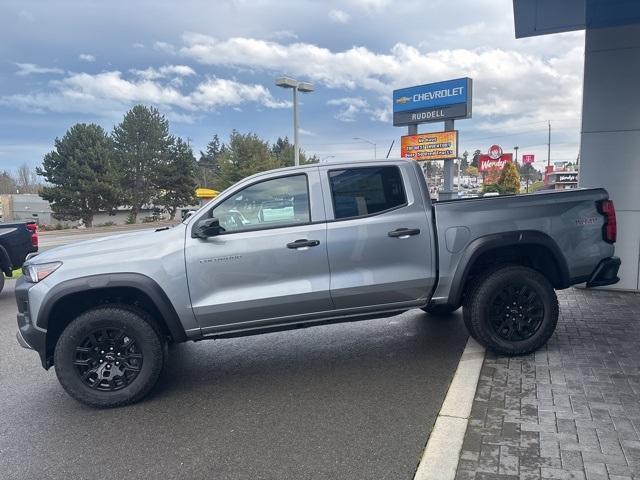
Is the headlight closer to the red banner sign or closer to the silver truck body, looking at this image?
the silver truck body

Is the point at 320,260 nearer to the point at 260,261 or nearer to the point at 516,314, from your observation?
the point at 260,261

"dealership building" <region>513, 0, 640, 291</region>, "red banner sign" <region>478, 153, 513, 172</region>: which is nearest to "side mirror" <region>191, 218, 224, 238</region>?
"dealership building" <region>513, 0, 640, 291</region>

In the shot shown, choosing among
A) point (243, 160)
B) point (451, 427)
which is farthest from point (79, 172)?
point (451, 427)

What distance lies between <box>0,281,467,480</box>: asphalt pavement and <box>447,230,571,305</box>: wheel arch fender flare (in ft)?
2.61

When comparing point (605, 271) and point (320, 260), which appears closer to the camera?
point (320, 260)

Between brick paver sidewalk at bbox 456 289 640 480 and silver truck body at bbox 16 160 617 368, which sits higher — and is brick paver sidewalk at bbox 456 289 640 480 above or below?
below

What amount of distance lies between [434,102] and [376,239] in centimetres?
2476

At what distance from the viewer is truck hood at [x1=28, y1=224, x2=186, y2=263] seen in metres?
4.19

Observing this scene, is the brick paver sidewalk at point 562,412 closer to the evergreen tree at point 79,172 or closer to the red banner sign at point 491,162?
the evergreen tree at point 79,172

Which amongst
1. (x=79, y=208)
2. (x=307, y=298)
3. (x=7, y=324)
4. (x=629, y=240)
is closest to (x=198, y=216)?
(x=307, y=298)

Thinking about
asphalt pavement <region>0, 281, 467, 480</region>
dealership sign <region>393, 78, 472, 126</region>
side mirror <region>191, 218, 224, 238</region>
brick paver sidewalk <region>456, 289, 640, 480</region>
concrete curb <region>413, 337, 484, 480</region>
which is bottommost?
asphalt pavement <region>0, 281, 467, 480</region>

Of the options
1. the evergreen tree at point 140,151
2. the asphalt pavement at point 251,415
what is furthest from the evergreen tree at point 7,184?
the asphalt pavement at point 251,415

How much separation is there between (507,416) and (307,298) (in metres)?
1.81

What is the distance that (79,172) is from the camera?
132ft
